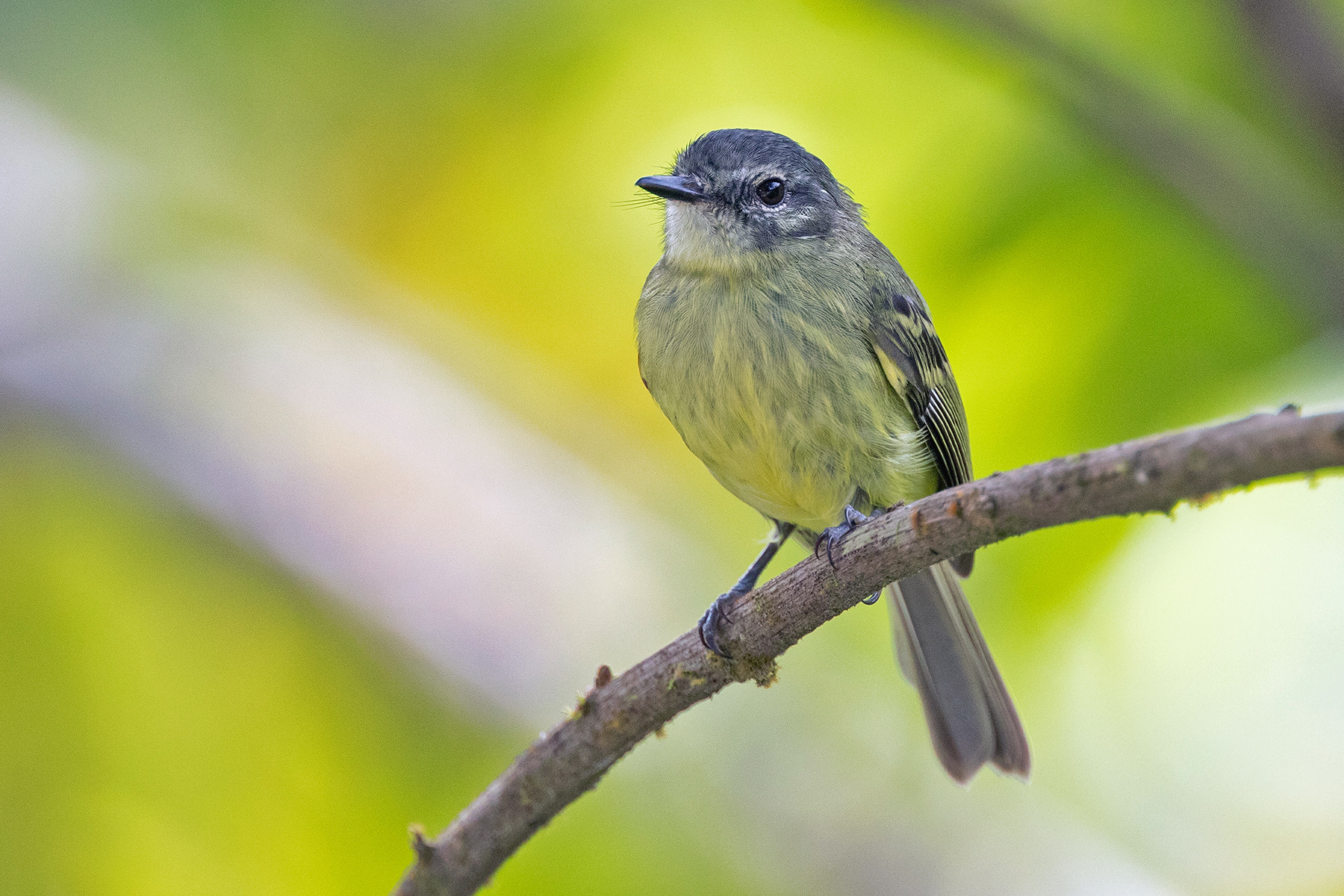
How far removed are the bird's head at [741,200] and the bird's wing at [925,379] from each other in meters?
0.36

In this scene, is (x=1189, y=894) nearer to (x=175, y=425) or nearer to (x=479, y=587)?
(x=479, y=587)

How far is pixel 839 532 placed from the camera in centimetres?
276

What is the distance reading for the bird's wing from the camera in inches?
130

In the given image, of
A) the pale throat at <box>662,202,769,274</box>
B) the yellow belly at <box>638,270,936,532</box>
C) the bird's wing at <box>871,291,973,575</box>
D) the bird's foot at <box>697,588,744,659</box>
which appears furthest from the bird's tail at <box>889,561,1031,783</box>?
the pale throat at <box>662,202,769,274</box>

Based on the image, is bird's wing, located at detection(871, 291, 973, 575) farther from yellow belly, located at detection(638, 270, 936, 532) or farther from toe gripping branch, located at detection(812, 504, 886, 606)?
toe gripping branch, located at detection(812, 504, 886, 606)

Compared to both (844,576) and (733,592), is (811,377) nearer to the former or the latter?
(733,592)

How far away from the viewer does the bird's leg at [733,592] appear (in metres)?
2.56

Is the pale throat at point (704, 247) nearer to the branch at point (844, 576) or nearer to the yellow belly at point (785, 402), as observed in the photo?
the yellow belly at point (785, 402)

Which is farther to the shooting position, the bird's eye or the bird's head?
the bird's eye

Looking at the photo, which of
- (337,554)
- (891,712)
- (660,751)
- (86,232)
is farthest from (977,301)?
(86,232)

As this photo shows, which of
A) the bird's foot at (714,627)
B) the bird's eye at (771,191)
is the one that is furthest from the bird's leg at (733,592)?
the bird's eye at (771,191)

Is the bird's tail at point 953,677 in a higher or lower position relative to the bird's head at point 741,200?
lower

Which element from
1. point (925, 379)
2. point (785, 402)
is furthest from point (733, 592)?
point (925, 379)

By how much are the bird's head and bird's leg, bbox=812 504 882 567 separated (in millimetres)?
827
